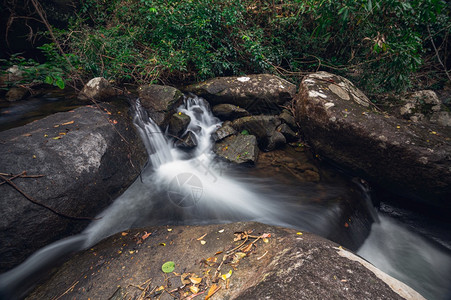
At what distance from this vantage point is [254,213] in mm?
3672

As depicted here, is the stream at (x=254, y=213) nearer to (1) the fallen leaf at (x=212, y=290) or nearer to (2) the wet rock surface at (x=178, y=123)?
(2) the wet rock surface at (x=178, y=123)

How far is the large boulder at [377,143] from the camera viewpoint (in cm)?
325

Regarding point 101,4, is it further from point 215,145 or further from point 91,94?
point 215,145

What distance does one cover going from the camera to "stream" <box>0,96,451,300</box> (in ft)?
9.46

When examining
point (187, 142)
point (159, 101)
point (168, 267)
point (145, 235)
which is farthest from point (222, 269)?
point (159, 101)

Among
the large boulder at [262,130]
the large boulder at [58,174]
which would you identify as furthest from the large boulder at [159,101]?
the large boulder at [262,130]

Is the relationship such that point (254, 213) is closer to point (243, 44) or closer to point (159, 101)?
point (159, 101)

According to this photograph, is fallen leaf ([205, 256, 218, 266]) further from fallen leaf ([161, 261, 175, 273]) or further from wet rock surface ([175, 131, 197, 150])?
wet rock surface ([175, 131, 197, 150])

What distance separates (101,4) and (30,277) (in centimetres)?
927

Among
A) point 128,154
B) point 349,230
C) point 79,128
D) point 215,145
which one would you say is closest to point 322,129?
point 349,230

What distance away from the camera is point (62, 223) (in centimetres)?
280

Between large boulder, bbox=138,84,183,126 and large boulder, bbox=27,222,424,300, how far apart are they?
2911mm

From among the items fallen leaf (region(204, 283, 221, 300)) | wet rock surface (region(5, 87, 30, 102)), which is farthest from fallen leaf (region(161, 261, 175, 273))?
wet rock surface (region(5, 87, 30, 102))

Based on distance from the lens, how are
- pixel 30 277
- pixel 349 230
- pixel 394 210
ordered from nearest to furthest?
pixel 30 277
pixel 349 230
pixel 394 210
